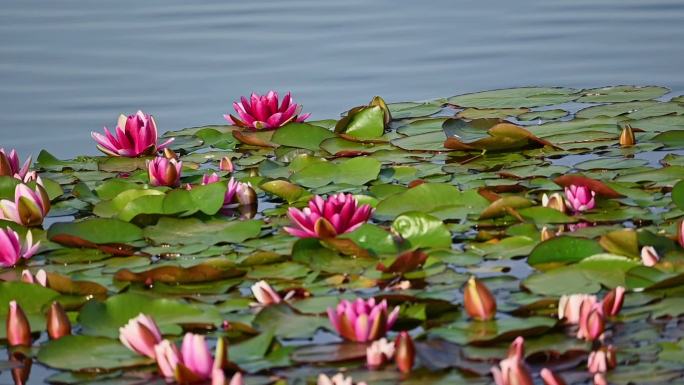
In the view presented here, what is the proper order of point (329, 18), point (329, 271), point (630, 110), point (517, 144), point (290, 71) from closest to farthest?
1. point (329, 271)
2. point (517, 144)
3. point (630, 110)
4. point (290, 71)
5. point (329, 18)

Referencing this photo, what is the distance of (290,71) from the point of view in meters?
6.78

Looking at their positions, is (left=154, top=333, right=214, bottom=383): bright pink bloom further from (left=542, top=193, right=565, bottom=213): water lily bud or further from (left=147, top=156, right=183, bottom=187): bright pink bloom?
(left=147, top=156, right=183, bottom=187): bright pink bloom

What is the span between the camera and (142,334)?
261cm

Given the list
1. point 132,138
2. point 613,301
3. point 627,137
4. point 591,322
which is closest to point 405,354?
point 591,322

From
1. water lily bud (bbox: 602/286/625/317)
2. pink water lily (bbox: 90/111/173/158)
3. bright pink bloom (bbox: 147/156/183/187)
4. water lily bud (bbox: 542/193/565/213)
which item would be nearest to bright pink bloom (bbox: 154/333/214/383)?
water lily bud (bbox: 602/286/625/317)

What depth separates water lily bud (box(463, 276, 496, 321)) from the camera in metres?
2.76

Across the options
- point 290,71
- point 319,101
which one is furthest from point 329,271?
point 290,71

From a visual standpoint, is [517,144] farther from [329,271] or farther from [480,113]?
[329,271]

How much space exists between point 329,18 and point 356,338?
607cm

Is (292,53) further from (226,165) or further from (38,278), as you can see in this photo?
(38,278)

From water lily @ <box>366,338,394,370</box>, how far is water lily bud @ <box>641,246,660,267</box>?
0.82 metres

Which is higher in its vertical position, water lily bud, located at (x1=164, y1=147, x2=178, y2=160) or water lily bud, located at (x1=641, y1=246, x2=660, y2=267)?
water lily bud, located at (x1=164, y1=147, x2=178, y2=160)

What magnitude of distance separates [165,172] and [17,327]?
141cm

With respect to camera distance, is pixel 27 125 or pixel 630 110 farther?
pixel 27 125
